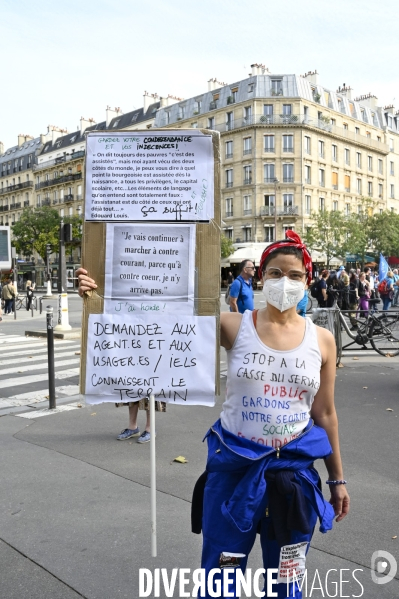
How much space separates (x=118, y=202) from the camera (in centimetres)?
292

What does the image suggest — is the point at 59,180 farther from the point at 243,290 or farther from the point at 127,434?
the point at 127,434

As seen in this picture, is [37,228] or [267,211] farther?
[37,228]

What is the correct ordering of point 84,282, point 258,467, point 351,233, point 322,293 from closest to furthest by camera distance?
point 258,467, point 84,282, point 322,293, point 351,233

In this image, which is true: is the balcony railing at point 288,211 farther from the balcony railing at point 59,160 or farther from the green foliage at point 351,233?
the balcony railing at point 59,160

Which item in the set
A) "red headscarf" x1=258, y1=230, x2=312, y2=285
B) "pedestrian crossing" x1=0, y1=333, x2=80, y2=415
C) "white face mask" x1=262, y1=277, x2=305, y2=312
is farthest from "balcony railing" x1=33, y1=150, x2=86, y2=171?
"white face mask" x1=262, y1=277, x2=305, y2=312

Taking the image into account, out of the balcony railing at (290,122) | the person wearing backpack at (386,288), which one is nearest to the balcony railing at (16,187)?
the balcony railing at (290,122)

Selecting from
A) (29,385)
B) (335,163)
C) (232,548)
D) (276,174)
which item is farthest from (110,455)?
(335,163)

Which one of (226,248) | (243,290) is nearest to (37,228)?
(226,248)

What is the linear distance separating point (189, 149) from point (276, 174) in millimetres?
52055

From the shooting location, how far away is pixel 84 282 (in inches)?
110

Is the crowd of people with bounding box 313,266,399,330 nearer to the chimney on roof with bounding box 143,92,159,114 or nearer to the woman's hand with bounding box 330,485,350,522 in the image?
the woman's hand with bounding box 330,485,350,522

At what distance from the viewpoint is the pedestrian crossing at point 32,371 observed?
7.99 m

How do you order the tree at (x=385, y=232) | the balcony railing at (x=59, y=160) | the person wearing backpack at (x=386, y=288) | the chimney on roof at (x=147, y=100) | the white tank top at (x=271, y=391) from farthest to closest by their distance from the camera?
the balcony railing at (x=59, y=160) → the chimney on roof at (x=147, y=100) → the tree at (x=385, y=232) → the person wearing backpack at (x=386, y=288) → the white tank top at (x=271, y=391)

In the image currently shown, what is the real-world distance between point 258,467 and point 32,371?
28.1ft
